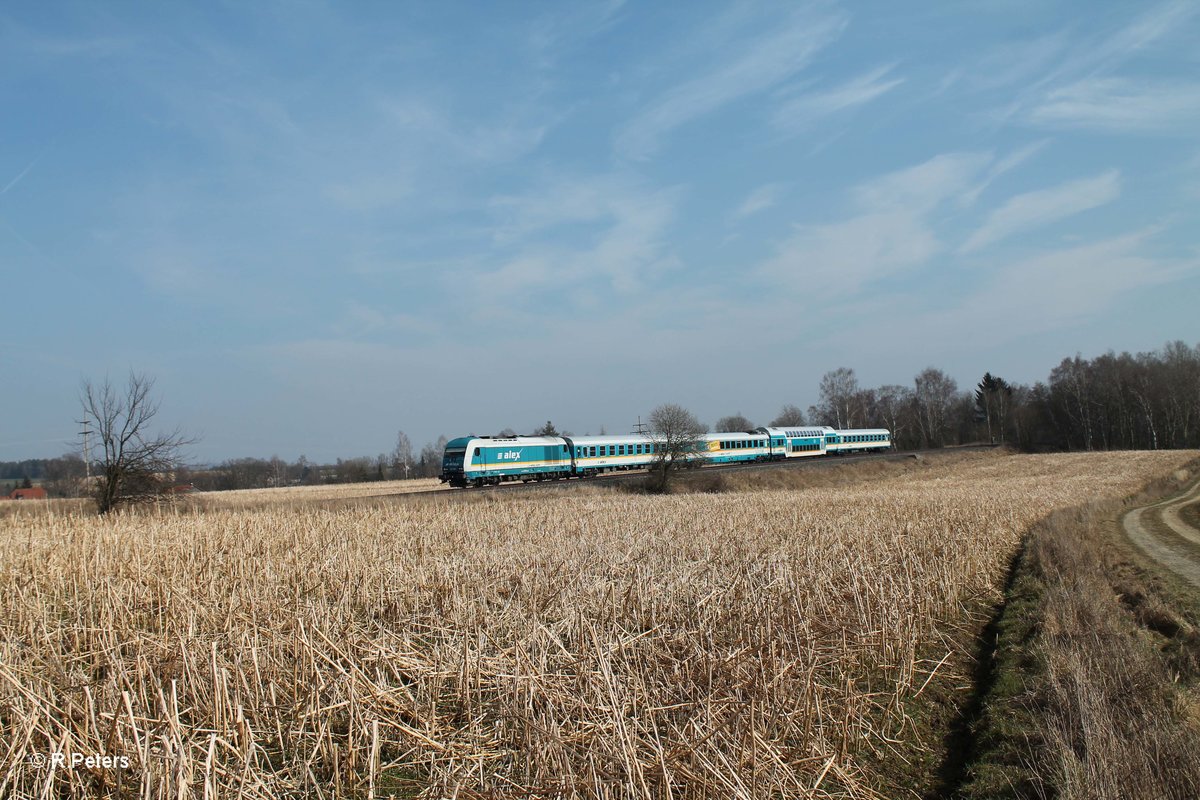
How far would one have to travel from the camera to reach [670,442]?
46906mm

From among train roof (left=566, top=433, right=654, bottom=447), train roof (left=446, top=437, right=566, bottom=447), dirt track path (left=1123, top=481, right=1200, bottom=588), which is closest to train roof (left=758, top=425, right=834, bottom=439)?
train roof (left=566, top=433, right=654, bottom=447)

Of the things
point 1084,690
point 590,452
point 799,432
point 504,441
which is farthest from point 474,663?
point 799,432

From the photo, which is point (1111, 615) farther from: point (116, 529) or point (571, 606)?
point (116, 529)

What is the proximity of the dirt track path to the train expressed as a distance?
82.1 ft

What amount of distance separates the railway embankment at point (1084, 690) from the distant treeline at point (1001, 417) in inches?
2440

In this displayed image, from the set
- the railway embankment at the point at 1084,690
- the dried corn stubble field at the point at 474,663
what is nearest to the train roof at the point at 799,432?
the railway embankment at the point at 1084,690

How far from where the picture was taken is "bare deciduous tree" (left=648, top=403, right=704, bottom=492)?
1747 inches

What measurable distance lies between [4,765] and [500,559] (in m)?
7.73

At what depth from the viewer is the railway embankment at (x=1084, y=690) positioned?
4598mm

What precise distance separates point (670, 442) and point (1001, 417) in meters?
81.2

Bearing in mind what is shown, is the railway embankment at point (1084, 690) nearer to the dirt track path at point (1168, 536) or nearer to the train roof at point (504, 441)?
the dirt track path at point (1168, 536)

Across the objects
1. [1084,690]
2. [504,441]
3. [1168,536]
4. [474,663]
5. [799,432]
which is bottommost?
[1168,536]

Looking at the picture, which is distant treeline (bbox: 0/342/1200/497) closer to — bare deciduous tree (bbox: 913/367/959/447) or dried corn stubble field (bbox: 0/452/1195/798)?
bare deciduous tree (bbox: 913/367/959/447)

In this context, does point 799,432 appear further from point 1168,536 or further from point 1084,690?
point 1084,690
